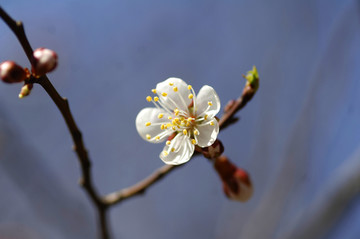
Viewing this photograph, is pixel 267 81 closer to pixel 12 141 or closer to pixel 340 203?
pixel 340 203

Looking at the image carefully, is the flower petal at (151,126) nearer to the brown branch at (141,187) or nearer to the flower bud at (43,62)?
the brown branch at (141,187)

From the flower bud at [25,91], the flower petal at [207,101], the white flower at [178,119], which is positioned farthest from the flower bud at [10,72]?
the flower petal at [207,101]

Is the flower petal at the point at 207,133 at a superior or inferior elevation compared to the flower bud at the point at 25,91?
superior

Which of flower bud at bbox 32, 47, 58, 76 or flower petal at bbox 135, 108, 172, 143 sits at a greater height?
flower bud at bbox 32, 47, 58, 76

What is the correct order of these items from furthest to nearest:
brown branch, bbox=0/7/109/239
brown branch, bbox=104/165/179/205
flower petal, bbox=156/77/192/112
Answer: brown branch, bbox=104/165/179/205, flower petal, bbox=156/77/192/112, brown branch, bbox=0/7/109/239

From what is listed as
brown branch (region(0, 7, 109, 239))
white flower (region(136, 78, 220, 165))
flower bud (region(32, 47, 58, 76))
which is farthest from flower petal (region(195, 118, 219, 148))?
flower bud (region(32, 47, 58, 76))

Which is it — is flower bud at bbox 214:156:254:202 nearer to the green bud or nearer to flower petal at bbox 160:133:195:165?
flower petal at bbox 160:133:195:165
